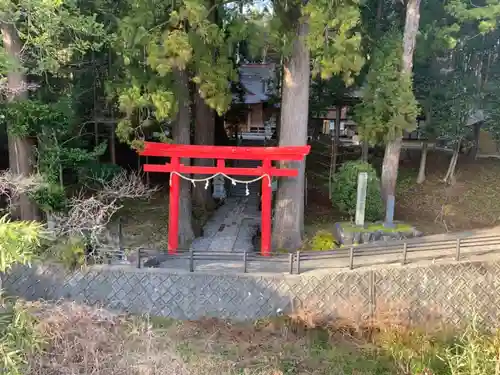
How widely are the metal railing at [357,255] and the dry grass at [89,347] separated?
300cm

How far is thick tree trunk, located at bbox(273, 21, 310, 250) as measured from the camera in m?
11.4

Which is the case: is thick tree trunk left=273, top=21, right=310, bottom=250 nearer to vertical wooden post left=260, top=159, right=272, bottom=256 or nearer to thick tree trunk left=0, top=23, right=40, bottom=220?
vertical wooden post left=260, top=159, right=272, bottom=256

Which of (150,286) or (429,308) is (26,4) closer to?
(150,286)

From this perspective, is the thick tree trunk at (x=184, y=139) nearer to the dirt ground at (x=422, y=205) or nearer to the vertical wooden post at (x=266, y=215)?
the dirt ground at (x=422, y=205)

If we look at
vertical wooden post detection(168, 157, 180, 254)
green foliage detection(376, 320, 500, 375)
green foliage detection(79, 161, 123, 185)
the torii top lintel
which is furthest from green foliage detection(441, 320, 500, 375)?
green foliage detection(79, 161, 123, 185)

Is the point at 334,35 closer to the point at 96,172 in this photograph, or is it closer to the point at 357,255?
the point at 357,255

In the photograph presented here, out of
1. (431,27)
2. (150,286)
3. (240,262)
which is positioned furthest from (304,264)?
(431,27)

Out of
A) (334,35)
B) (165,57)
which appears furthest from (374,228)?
(165,57)

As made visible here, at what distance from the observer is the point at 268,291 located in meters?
9.25

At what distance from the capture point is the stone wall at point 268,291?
9.16 metres

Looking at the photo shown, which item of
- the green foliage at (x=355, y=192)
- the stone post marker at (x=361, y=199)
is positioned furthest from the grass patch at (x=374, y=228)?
the green foliage at (x=355, y=192)

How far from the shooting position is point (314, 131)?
20.7 metres

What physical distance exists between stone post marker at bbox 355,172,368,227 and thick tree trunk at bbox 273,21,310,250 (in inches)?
58.9

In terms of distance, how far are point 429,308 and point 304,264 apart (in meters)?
2.71
